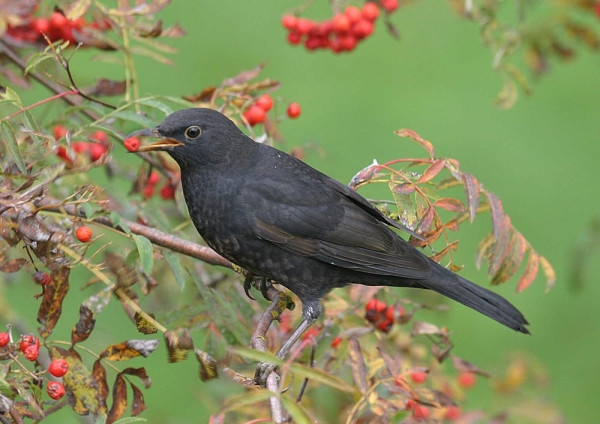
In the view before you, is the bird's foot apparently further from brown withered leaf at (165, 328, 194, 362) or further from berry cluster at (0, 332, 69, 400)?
berry cluster at (0, 332, 69, 400)

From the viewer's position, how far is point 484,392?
240 inches

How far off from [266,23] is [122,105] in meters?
5.70

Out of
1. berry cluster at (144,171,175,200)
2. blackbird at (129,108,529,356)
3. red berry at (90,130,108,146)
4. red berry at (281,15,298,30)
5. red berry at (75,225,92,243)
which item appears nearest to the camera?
red berry at (75,225,92,243)

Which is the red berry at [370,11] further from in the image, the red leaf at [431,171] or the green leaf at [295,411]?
the green leaf at [295,411]

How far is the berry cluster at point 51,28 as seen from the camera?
10.8 ft

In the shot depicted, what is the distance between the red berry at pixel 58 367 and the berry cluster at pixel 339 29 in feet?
7.21

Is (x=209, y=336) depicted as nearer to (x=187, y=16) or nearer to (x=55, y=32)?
(x=55, y=32)

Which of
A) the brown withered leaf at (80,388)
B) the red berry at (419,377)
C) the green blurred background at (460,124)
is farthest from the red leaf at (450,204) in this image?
the green blurred background at (460,124)

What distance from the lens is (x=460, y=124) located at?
7.79 metres

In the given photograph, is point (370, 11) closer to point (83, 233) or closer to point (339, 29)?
point (339, 29)

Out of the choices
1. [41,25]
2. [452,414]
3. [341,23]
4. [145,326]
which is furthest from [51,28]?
[452,414]

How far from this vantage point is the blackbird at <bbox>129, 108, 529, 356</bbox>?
10.0 feet

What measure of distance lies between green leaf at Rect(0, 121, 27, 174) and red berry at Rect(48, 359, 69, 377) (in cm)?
51

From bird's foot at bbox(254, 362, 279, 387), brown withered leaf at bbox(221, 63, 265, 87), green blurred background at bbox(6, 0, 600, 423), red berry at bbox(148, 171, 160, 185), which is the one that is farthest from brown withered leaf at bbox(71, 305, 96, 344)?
green blurred background at bbox(6, 0, 600, 423)
